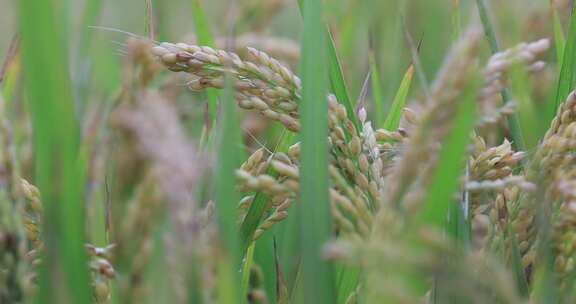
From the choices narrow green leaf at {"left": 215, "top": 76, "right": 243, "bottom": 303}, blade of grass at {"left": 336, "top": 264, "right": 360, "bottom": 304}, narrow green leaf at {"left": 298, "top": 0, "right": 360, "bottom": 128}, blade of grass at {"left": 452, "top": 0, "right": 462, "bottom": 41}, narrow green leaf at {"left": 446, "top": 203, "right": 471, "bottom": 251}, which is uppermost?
blade of grass at {"left": 452, "top": 0, "right": 462, "bottom": 41}

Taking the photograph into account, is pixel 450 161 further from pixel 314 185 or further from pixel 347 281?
pixel 347 281

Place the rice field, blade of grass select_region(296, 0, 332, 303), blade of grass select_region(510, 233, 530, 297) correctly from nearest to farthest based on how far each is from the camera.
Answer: the rice field, blade of grass select_region(296, 0, 332, 303), blade of grass select_region(510, 233, 530, 297)

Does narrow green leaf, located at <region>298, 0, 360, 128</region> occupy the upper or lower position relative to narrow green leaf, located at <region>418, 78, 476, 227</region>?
upper

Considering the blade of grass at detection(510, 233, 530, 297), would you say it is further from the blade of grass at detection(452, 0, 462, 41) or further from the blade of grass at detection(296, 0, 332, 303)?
the blade of grass at detection(452, 0, 462, 41)

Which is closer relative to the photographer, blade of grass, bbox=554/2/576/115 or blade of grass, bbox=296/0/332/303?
blade of grass, bbox=296/0/332/303

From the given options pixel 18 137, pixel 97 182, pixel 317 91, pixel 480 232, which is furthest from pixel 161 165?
pixel 18 137

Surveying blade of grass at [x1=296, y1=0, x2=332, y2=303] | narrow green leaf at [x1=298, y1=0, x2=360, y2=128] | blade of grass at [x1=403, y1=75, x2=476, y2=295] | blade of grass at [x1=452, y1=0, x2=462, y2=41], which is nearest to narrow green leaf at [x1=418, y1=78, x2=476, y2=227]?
blade of grass at [x1=403, y1=75, x2=476, y2=295]

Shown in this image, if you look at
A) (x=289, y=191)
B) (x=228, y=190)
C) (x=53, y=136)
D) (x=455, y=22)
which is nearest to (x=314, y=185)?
(x=289, y=191)
